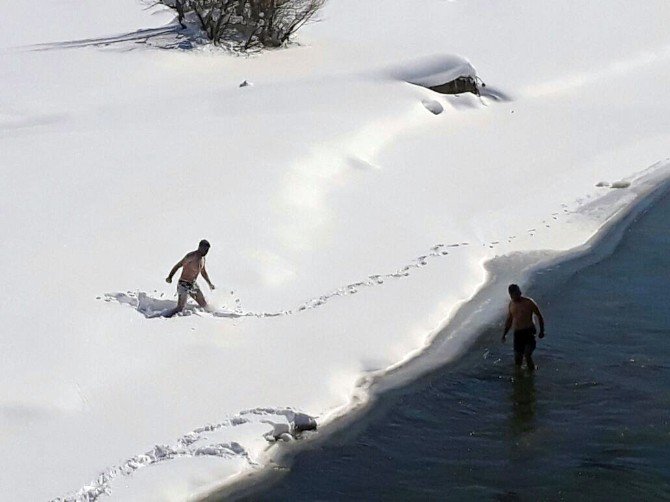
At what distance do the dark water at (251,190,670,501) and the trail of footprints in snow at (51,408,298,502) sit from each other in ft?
2.70

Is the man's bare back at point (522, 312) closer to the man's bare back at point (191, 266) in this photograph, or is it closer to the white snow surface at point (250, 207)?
the white snow surface at point (250, 207)

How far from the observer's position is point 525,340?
1602 cm

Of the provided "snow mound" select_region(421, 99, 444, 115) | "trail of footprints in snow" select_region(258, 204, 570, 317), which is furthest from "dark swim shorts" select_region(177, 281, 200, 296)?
"snow mound" select_region(421, 99, 444, 115)

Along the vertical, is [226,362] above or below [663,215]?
above

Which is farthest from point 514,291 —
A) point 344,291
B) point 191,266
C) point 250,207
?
point 250,207

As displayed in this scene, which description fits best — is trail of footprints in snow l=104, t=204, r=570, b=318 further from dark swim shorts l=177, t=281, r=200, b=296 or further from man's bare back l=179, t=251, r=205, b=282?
man's bare back l=179, t=251, r=205, b=282

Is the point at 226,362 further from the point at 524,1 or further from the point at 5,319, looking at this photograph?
the point at 524,1

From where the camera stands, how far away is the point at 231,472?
13078 mm

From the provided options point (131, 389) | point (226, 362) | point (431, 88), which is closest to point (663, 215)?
point (431, 88)

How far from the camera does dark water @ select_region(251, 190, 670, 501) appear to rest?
12.8m

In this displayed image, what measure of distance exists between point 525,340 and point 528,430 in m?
2.07

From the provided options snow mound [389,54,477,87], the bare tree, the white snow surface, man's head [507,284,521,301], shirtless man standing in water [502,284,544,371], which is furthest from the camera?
the bare tree

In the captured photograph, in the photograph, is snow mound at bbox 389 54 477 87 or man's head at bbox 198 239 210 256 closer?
man's head at bbox 198 239 210 256

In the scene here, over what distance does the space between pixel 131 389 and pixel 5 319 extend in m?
2.25
